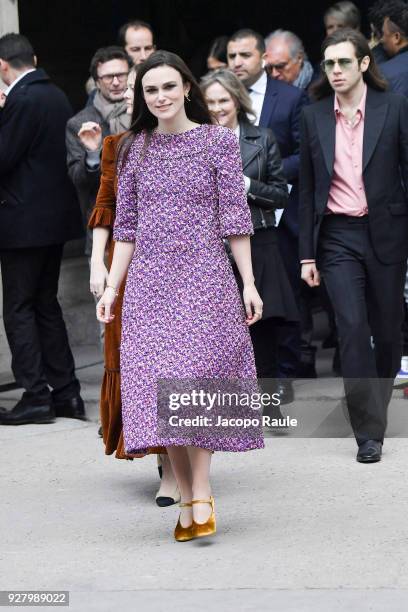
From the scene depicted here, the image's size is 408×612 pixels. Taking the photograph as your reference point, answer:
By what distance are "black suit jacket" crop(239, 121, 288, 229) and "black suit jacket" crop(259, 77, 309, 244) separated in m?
0.67

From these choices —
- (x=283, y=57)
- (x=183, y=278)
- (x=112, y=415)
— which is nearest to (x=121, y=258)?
(x=183, y=278)

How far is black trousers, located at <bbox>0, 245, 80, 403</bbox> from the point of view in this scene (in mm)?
8492

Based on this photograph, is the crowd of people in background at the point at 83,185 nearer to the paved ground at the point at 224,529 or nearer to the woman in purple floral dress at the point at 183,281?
the paved ground at the point at 224,529

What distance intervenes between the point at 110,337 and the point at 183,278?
941 mm

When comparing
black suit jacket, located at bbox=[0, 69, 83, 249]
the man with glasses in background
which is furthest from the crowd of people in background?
the man with glasses in background

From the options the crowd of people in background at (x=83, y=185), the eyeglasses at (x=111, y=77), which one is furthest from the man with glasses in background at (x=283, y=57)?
the eyeglasses at (x=111, y=77)

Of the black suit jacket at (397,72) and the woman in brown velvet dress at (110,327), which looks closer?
the woman in brown velvet dress at (110,327)

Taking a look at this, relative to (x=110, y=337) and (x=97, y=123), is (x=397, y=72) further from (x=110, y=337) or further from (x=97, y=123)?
(x=110, y=337)

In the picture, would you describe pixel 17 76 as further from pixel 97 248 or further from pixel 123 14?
pixel 123 14

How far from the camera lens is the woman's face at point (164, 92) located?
6.00 m

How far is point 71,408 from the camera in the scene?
8617 mm

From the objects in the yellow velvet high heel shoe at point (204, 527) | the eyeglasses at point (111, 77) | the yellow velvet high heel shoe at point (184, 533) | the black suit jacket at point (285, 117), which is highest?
the eyeglasses at point (111, 77)

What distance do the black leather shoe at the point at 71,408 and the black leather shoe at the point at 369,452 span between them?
190cm

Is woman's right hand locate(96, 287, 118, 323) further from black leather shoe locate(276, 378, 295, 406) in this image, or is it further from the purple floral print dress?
black leather shoe locate(276, 378, 295, 406)
